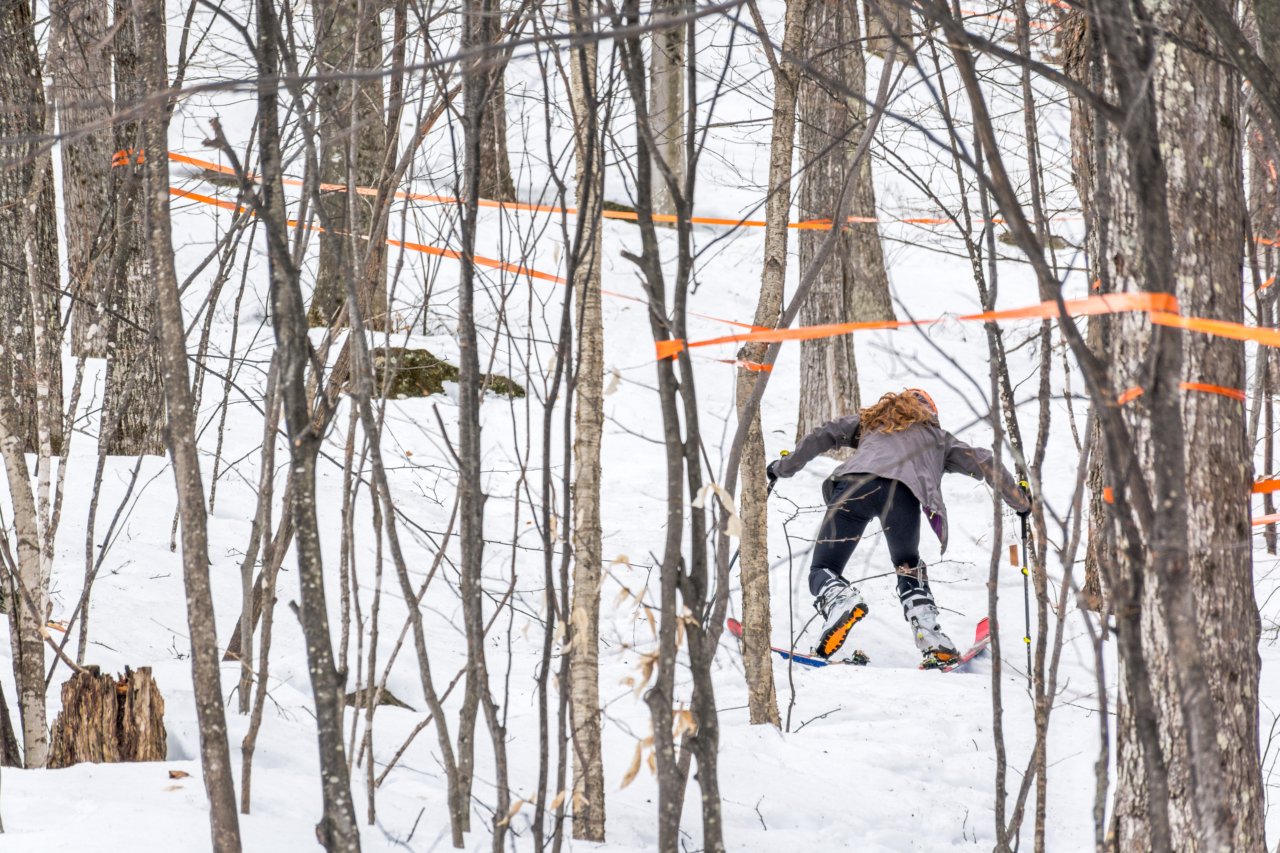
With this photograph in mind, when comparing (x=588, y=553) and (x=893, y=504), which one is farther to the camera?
(x=893, y=504)

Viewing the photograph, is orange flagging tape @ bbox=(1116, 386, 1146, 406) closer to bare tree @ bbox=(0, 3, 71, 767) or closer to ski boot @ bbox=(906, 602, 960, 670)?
bare tree @ bbox=(0, 3, 71, 767)

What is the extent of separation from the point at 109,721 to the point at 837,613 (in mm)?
3614

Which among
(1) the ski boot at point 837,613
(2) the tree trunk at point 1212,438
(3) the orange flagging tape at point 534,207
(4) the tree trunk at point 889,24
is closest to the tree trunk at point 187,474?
(3) the orange flagging tape at point 534,207

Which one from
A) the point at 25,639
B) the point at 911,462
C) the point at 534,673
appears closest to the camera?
the point at 25,639

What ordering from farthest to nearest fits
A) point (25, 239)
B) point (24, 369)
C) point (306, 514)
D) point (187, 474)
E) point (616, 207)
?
1. point (616, 207)
2. point (24, 369)
3. point (25, 239)
4. point (187, 474)
5. point (306, 514)

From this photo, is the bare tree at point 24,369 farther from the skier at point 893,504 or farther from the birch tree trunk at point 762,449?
the skier at point 893,504

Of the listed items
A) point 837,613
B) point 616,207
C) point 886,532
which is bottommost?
point 837,613

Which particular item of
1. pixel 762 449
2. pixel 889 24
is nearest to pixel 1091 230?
pixel 762 449

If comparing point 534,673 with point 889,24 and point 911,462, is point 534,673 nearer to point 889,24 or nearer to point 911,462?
point 911,462

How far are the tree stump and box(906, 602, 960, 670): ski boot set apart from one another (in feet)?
12.3

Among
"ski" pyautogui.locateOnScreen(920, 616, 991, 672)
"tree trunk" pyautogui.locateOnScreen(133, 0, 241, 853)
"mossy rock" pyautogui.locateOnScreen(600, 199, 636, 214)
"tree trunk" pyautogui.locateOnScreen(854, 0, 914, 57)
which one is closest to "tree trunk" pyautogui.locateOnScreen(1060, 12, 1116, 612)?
"tree trunk" pyautogui.locateOnScreen(854, 0, 914, 57)

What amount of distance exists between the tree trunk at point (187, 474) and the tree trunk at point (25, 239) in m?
0.38

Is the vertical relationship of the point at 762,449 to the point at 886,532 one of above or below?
above

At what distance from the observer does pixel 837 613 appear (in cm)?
559
